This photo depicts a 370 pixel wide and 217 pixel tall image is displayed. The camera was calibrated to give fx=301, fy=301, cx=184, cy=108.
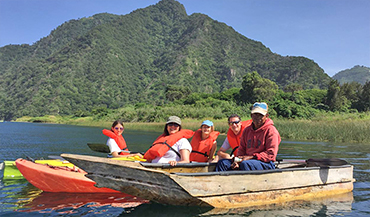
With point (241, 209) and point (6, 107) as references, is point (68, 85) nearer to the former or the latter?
point (6, 107)

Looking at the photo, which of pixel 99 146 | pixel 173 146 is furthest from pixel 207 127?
pixel 99 146

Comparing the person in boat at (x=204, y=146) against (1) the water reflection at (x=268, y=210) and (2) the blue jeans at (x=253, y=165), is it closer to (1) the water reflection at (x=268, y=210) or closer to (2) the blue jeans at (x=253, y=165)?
(2) the blue jeans at (x=253, y=165)

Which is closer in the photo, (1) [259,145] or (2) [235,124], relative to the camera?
(1) [259,145]

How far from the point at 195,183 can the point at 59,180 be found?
3558 millimetres

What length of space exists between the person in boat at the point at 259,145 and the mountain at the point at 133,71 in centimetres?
9116

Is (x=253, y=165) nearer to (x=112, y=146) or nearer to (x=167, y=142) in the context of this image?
(x=167, y=142)

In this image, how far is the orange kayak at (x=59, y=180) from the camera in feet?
23.0

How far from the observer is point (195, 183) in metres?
5.33

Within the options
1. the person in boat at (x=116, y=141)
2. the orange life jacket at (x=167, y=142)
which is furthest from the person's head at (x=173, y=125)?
the person in boat at (x=116, y=141)

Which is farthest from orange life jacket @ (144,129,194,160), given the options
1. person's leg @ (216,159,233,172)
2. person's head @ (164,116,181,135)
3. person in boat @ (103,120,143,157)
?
person in boat @ (103,120,143,157)

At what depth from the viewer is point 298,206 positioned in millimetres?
6180

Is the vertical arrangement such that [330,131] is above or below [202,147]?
below

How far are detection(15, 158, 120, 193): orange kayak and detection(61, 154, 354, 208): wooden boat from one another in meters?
1.69

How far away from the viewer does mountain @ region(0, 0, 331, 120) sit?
114000mm
